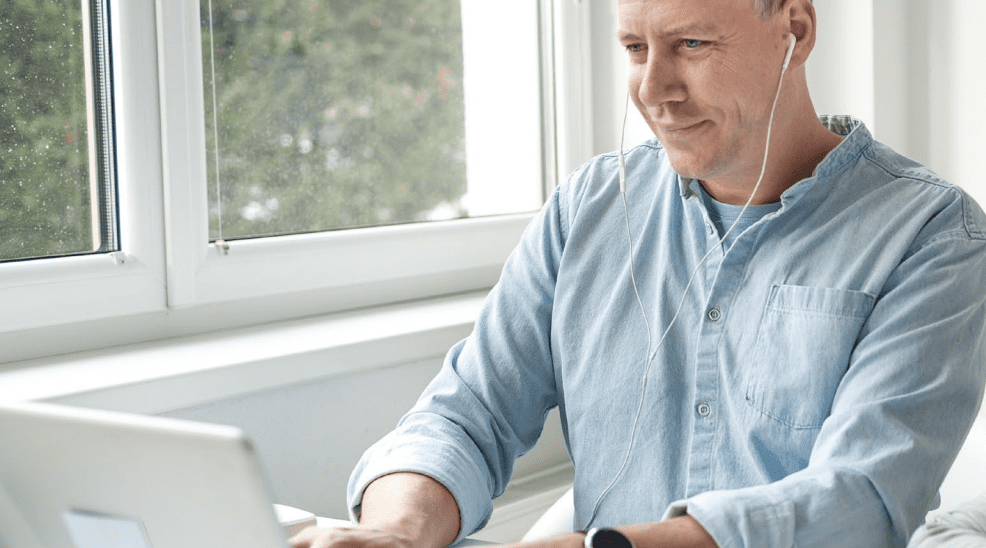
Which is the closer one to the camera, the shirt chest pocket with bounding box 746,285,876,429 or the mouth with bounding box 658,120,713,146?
the shirt chest pocket with bounding box 746,285,876,429

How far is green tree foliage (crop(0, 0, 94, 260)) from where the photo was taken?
150 cm

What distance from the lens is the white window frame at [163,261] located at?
5.06 ft

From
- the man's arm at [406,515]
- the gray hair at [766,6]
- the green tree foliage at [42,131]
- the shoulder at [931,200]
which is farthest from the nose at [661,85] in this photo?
the green tree foliage at [42,131]

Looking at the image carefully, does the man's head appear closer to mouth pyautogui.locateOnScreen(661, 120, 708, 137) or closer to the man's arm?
mouth pyautogui.locateOnScreen(661, 120, 708, 137)

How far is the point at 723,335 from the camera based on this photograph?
4.17 feet

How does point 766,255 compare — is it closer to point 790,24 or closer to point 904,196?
point 904,196

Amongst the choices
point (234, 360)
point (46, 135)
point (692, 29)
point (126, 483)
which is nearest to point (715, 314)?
point (692, 29)

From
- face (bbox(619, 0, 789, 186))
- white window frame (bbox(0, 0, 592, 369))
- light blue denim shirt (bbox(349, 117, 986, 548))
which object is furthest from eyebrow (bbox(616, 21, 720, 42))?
white window frame (bbox(0, 0, 592, 369))

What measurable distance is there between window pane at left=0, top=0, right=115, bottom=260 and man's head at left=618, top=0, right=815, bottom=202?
0.81 m

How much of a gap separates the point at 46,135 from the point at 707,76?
938 millimetres

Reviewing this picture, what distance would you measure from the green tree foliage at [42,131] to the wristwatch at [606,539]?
3.17 feet

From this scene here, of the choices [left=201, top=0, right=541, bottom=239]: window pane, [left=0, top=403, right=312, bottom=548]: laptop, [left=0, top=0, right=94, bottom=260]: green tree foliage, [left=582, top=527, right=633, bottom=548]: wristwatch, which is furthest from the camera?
[left=201, top=0, right=541, bottom=239]: window pane

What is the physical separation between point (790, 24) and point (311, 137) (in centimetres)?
88

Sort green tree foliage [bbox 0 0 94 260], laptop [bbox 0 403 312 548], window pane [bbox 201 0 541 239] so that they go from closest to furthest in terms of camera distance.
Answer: laptop [bbox 0 403 312 548] < green tree foliage [bbox 0 0 94 260] < window pane [bbox 201 0 541 239]
